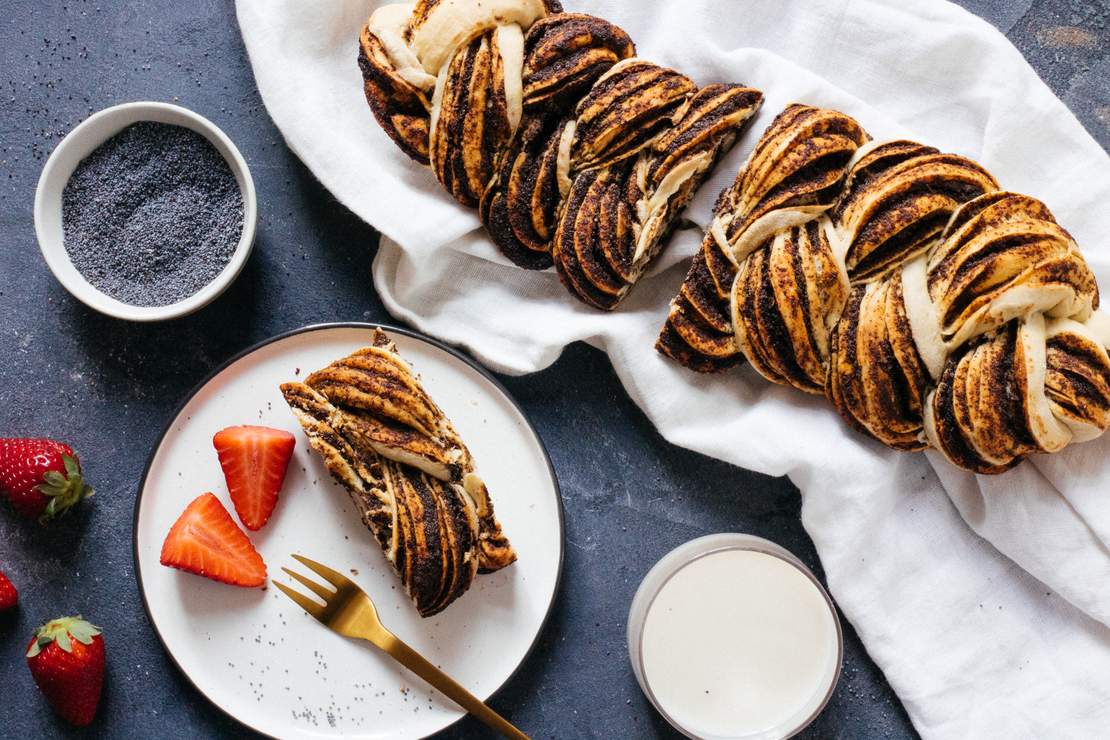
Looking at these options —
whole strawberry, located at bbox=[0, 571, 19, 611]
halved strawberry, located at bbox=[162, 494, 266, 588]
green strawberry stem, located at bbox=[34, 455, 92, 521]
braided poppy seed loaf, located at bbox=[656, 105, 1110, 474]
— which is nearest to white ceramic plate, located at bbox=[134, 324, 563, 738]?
halved strawberry, located at bbox=[162, 494, 266, 588]

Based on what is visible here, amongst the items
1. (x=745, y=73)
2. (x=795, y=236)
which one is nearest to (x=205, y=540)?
(x=795, y=236)

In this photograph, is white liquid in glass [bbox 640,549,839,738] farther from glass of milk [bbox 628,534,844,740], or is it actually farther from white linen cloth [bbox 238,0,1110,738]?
white linen cloth [bbox 238,0,1110,738]

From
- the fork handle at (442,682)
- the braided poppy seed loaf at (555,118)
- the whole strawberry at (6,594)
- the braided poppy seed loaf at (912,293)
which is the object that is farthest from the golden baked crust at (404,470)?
the whole strawberry at (6,594)

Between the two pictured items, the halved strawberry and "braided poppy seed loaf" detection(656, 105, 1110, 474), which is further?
the halved strawberry

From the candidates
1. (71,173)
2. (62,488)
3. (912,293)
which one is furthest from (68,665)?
(912,293)

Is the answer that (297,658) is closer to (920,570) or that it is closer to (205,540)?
(205,540)
